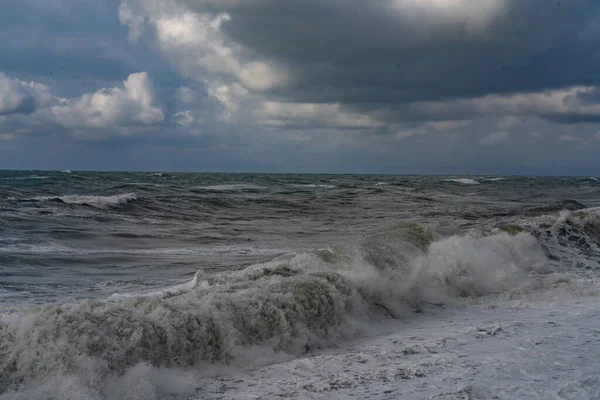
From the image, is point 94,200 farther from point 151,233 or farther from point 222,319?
point 222,319

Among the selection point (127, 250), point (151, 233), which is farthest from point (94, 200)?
point (127, 250)

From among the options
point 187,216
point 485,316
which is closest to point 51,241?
point 187,216

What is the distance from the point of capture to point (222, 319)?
5.46 meters

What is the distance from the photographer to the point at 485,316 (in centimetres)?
677

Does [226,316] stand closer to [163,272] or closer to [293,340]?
[293,340]

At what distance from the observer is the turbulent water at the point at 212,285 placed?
4422mm

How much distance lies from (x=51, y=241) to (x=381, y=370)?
11.1m

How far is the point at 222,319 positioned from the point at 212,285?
1676mm

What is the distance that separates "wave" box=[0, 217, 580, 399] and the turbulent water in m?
0.02

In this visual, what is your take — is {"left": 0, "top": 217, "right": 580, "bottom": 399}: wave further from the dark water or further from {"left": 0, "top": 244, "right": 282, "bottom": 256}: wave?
{"left": 0, "top": 244, "right": 282, "bottom": 256}: wave

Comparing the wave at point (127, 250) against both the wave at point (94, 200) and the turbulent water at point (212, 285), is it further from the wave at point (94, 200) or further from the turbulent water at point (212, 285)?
the wave at point (94, 200)

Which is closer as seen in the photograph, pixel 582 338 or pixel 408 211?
pixel 582 338

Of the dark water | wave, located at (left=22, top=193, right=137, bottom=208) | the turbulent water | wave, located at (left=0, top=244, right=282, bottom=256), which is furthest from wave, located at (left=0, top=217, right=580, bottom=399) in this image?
wave, located at (left=22, top=193, right=137, bottom=208)

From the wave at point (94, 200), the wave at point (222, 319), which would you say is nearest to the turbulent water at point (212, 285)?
the wave at point (222, 319)
